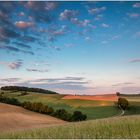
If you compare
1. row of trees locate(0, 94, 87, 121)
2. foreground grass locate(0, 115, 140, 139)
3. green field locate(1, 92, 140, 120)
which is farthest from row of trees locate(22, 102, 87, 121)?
foreground grass locate(0, 115, 140, 139)

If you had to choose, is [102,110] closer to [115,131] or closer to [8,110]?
[8,110]

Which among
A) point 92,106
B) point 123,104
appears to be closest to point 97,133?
point 123,104

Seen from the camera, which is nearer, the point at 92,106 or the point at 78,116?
the point at 78,116

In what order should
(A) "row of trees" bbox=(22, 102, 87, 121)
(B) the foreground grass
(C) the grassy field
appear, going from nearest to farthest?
(B) the foreground grass
(A) "row of trees" bbox=(22, 102, 87, 121)
(C) the grassy field

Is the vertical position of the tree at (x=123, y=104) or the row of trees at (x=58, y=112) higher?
the tree at (x=123, y=104)

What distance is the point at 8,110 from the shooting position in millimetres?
49906

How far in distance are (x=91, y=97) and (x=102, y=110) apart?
995 cm

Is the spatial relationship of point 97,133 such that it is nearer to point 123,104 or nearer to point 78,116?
point 78,116

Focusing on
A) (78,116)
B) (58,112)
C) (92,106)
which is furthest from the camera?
(92,106)

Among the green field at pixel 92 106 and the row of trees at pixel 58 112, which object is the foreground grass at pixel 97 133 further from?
the green field at pixel 92 106

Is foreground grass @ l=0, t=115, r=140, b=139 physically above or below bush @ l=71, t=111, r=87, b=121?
above

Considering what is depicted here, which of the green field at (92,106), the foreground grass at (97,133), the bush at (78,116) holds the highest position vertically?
the green field at (92,106)

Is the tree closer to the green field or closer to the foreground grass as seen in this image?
the green field

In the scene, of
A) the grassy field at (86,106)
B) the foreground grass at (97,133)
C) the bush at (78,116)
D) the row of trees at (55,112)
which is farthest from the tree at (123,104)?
the foreground grass at (97,133)
